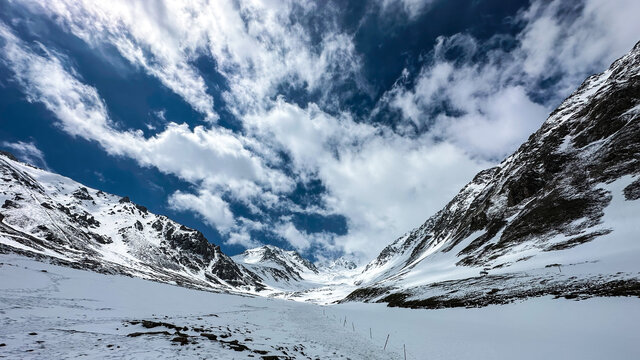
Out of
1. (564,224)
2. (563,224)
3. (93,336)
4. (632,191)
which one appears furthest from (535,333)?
(632,191)

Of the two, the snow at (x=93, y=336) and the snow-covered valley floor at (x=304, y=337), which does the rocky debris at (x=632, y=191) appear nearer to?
the snow-covered valley floor at (x=304, y=337)

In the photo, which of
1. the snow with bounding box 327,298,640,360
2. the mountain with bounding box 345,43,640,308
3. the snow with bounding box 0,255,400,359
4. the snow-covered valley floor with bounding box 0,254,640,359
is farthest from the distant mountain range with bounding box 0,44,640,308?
the snow with bounding box 0,255,400,359

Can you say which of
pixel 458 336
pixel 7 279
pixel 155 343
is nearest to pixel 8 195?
pixel 7 279

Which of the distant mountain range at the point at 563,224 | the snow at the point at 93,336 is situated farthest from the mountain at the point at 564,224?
the snow at the point at 93,336

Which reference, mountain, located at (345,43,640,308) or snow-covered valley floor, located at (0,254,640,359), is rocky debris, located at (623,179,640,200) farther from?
snow-covered valley floor, located at (0,254,640,359)

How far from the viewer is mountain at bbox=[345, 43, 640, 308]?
1193 inches

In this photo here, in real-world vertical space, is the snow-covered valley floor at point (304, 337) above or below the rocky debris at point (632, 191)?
below

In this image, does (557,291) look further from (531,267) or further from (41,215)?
(41,215)

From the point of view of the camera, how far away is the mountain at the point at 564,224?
30291 millimetres

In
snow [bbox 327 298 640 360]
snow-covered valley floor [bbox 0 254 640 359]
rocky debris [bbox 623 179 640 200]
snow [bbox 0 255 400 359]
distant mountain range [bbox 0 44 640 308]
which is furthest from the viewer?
rocky debris [bbox 623 179 640 200]

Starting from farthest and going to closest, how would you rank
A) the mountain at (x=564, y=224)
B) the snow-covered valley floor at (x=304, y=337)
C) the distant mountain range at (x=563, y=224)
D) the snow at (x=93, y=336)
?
the distant mountain range at (x=563, y=224), the mountain at (x=564, y=224), the snow-covered valley floor at (x=304, y=337), the snow at (x=93, y=336)

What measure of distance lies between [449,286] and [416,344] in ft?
105

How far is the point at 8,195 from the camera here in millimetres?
150375

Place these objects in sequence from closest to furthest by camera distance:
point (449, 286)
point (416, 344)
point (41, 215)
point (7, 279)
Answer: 1. point (416, 344)
2. point (7, 279)
3. point (449, 286)
4. point (41, 215)
